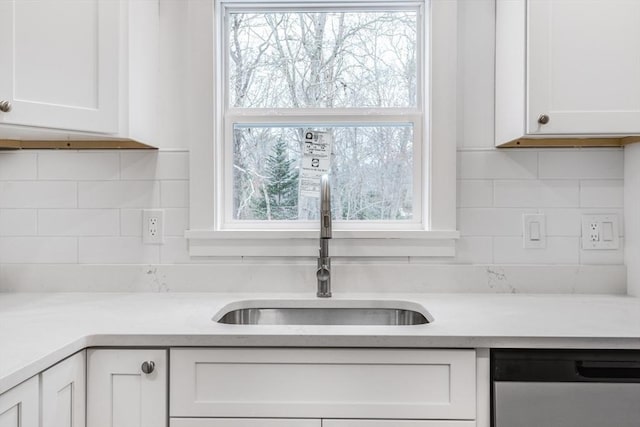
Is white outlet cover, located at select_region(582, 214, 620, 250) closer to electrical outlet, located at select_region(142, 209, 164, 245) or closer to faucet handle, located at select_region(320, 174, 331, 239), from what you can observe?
faucet handle, located at select_region(320, 174, 331, 239)

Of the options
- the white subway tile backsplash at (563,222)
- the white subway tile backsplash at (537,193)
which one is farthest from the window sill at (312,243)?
the white subway tile backsplash at (563,222)

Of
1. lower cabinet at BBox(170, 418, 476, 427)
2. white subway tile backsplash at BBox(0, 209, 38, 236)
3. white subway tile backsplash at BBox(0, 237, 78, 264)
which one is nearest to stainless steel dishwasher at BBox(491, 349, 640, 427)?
lower cabinet at BBox(170, 418, 476, 427)

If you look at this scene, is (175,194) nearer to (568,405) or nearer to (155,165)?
(155,165)

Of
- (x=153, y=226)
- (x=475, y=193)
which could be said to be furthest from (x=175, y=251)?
(x=475, y=193)

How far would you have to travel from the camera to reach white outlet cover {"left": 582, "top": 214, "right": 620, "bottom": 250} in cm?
182

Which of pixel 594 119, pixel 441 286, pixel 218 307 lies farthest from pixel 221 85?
pixel 594 119

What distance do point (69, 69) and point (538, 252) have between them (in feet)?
5.61

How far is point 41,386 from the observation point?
106 centimetres

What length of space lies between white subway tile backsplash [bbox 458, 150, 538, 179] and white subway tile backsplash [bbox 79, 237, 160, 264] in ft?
3.98

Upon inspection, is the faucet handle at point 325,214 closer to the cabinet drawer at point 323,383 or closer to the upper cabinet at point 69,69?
the cabinet drawer at point 323,383

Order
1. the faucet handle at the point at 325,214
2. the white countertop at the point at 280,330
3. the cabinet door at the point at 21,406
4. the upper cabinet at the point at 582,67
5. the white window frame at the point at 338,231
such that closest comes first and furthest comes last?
the cabinet door at the point at 21,406 < the white countertop at the point at 280,330 < the upper cabinet at the point at 582,67 < the faucet handle at the point at 325,214 < the white window frame at the point at 338,231

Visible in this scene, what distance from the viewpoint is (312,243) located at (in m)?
1.84

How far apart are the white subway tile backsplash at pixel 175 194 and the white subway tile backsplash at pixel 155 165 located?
0.03 metres

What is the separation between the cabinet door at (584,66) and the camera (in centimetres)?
151
